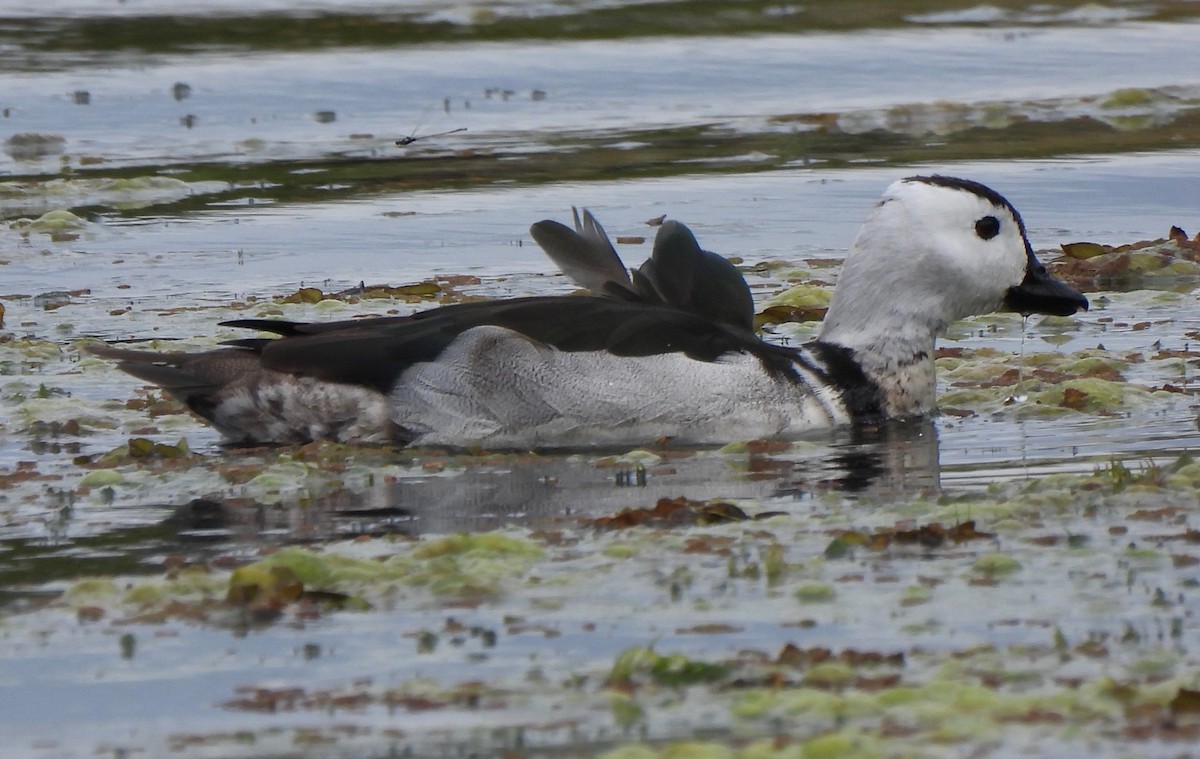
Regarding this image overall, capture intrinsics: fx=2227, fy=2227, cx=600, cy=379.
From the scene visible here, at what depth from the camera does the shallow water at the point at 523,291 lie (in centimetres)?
547

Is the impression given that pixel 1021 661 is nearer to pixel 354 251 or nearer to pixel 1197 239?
pixel 1197 239

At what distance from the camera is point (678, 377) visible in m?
8.44

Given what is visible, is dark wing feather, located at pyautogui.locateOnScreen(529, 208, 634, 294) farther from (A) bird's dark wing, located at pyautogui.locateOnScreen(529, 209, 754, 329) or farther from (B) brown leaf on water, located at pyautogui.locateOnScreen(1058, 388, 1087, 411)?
(B) brown leaf on water, located at pyautogui.locateOnScreen(1058, 388, 1087, 411)

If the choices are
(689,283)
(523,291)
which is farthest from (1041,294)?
(523,291)

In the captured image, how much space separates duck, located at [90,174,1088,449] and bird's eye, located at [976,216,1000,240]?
0.03 feet

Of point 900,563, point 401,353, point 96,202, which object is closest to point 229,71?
point 96,202

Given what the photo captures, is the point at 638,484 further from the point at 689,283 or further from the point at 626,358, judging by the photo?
the point at 689,283

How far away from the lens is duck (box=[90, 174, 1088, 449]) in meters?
8.43

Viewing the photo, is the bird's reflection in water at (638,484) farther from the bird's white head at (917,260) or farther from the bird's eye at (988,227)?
the bird's eye at (988,227)

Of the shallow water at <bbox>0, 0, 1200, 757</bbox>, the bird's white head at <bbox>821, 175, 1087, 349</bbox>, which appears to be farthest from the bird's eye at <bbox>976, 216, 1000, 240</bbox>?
the shallow water at <bbox>0, 0, 1200, 757</bbox>

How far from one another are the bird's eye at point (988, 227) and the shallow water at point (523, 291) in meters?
0.69

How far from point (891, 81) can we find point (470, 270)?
8554mm

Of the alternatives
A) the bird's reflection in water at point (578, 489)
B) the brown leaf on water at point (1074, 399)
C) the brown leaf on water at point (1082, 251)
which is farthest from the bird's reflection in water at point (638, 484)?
the brown leaf on water at point (1082, 251)

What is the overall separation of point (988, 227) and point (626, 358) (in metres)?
1.78
